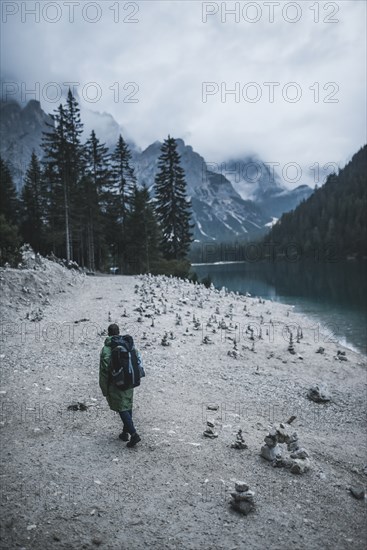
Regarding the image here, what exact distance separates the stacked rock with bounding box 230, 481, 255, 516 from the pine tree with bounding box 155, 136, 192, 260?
38.8 m

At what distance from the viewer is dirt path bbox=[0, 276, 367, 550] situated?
4727 mm

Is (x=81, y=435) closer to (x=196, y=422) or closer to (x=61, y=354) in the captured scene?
(x=196, y=422)

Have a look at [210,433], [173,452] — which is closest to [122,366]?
[173,452]

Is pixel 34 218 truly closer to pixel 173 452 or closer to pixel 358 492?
pixel 173 452

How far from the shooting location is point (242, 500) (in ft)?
17.0

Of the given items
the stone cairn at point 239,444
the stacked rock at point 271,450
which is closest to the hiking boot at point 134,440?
the stone cairn at point 239,444

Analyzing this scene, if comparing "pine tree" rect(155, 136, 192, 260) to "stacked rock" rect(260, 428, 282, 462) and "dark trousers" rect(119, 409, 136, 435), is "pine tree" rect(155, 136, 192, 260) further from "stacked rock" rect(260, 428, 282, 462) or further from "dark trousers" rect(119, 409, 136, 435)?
"stacked rock" rect(260, 428, 282, 462)

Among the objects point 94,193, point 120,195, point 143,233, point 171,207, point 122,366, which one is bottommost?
point 122,366

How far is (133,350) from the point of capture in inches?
266

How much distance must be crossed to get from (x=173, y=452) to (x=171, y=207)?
3972 centimetres

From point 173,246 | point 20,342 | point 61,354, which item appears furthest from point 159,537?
point 173,246

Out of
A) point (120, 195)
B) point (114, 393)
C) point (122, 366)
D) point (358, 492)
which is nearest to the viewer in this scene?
point (358, 492)

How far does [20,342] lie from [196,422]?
808 centimetres

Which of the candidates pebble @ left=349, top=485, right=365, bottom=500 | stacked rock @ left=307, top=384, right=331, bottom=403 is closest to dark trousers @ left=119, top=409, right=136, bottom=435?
pebble @ left=349, top=485, right=365, bottom=500
